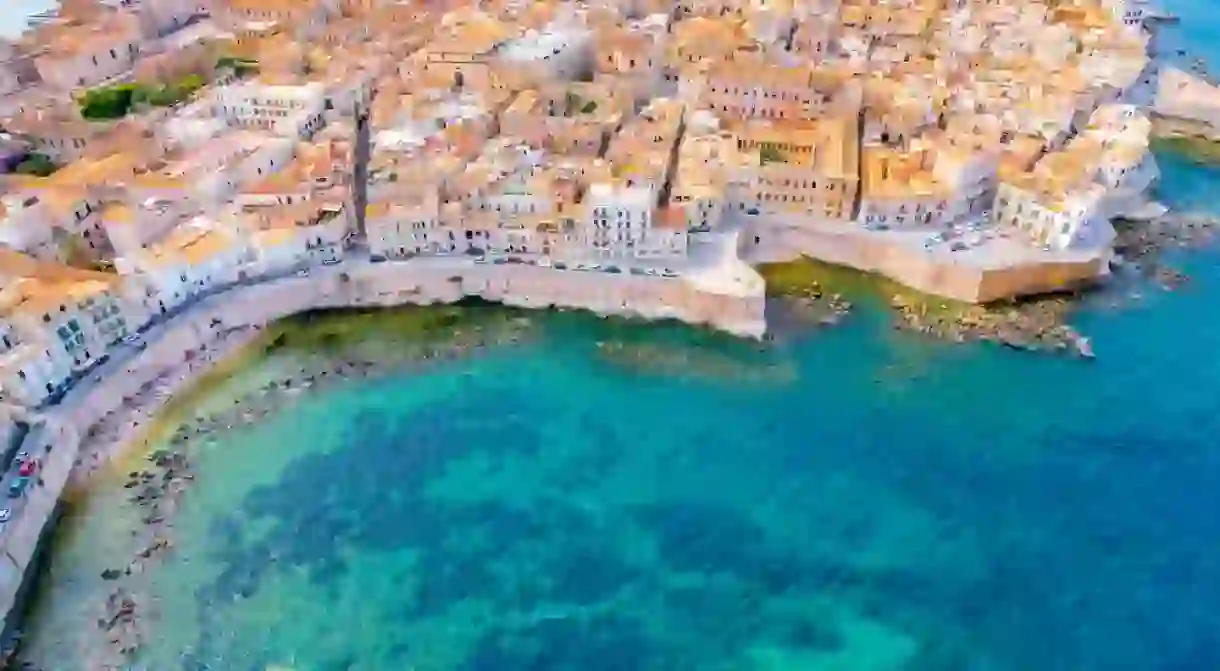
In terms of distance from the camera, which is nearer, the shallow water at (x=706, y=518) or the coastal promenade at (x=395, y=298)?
the shallow water at (x=706, y=518)

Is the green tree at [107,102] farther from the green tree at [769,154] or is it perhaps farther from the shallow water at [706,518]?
the green tree at [769,154]

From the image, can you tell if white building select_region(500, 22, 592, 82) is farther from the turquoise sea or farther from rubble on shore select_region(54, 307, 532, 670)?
the turquoise sea

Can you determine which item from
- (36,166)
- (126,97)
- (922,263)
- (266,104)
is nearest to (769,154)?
(922,263)

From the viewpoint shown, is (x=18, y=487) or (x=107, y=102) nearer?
(x=18, y=487)

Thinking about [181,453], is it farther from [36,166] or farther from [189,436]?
[36,166]

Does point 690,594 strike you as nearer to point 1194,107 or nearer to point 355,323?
point 355,323

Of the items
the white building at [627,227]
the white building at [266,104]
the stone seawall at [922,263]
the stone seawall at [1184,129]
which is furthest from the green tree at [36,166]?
the stone seawall at [1184,129]
